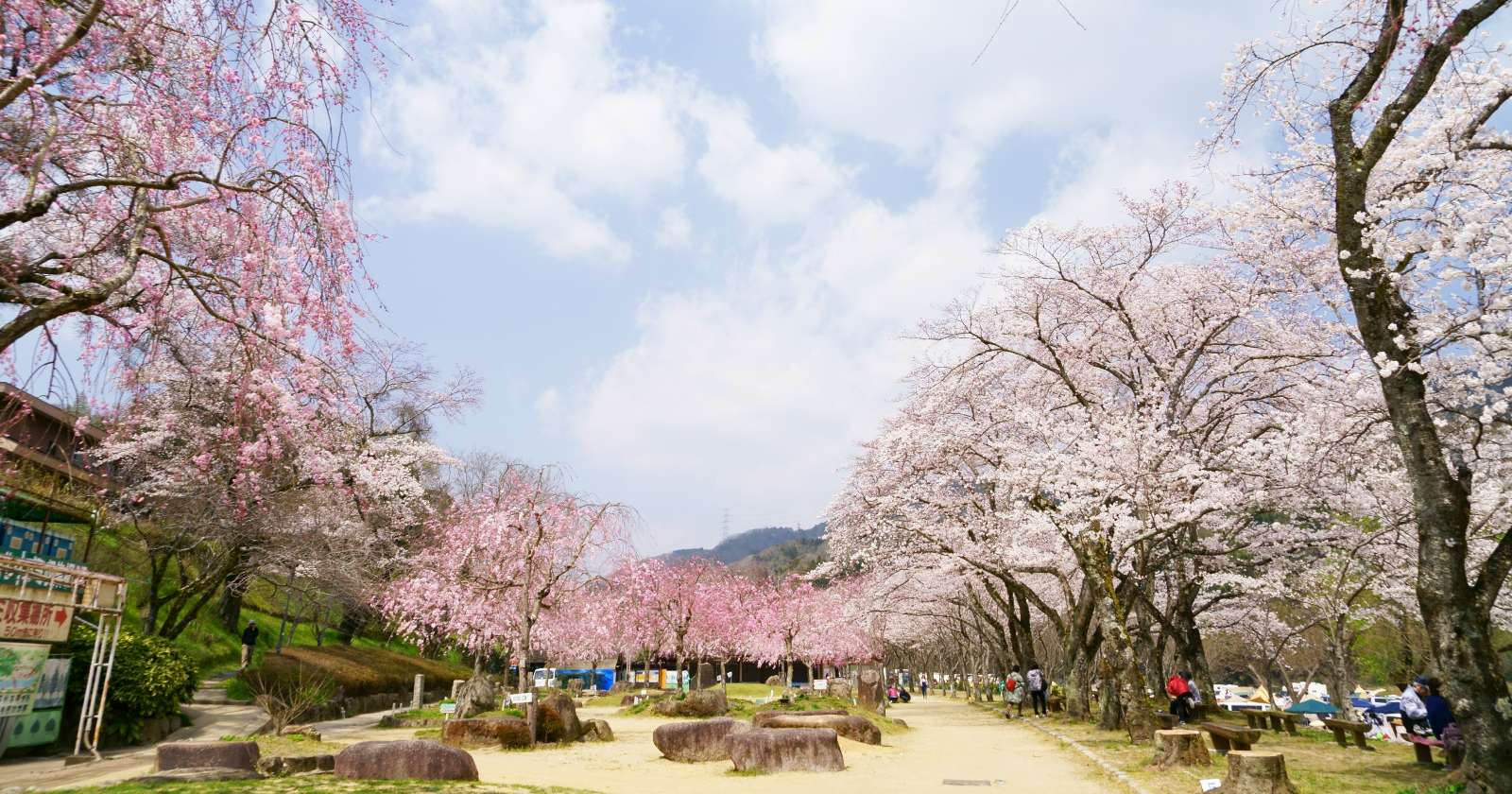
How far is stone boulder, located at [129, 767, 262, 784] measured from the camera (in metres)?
8.02

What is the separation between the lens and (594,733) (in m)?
17.7

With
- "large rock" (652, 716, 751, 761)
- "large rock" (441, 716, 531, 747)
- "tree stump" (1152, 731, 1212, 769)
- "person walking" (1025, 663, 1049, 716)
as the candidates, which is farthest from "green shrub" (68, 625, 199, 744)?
"person walking" (1025, 663, 1049, 716)

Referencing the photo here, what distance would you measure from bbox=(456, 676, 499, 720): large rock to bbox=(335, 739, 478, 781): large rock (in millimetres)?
10723

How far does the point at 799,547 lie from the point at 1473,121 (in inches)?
5232

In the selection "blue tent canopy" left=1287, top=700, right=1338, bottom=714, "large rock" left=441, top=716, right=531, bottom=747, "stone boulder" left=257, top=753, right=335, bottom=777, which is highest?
"stone boulder" left=257, top=753, right=335, bottom=777

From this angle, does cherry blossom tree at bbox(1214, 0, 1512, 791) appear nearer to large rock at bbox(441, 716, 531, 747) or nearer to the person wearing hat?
the person wearing hat

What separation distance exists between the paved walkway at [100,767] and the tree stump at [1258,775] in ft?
41.1

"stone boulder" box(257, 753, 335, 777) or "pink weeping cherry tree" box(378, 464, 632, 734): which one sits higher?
"pink weeping cherry tree" box(378, 464, 632, 734)

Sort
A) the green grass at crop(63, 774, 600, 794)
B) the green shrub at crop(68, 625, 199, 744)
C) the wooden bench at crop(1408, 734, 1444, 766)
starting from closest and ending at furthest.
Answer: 1. the green grass at crop(63, 774, 600, 794)
2. the wooden bench at crop(1408, 734, 1444, 766)
3. the green shrub at crop(68, 625, 199, 744)

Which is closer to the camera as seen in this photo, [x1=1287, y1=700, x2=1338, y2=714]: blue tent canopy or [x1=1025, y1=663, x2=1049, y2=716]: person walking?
[x1=1025, y1=663, x2=1049, y2=716]: person walking

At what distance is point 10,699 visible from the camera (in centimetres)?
1184

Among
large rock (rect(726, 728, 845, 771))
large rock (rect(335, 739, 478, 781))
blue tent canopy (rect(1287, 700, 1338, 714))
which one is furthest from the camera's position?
blue tent canopy (rect(1287, 700, 1338, 714))

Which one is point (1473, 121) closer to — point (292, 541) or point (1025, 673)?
point (1025, 673)

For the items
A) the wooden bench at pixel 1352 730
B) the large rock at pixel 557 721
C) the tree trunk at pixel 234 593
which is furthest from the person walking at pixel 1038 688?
the tree trunk at pixel 234 593
